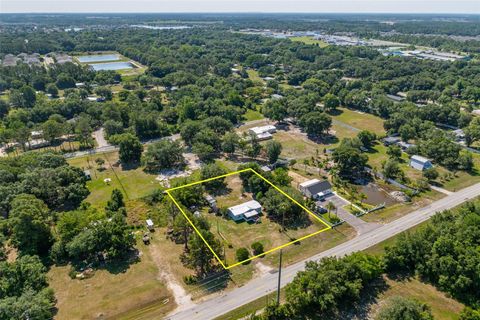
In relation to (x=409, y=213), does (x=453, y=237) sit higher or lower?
higher

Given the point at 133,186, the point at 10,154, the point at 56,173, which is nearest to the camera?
the point at 56,173

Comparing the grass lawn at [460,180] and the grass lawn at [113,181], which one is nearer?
the grass lawn at [113,181]

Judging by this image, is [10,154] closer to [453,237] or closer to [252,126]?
[252,126]

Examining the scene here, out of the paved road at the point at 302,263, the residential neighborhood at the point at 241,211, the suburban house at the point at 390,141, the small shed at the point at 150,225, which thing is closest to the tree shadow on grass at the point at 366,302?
the residential neighborhood at the point at 241,211

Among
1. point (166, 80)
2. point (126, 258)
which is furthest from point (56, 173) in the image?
point (166, 80)

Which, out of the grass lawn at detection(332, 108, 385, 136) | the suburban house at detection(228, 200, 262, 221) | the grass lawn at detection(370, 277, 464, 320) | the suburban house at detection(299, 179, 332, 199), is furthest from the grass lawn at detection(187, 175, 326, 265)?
the grass lawn at detection(332, 108, 385, 136)

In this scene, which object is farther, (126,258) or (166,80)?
(166,80)

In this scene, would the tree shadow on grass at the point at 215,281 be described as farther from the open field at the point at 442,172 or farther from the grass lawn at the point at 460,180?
the grass lawn at the point at 460,180
